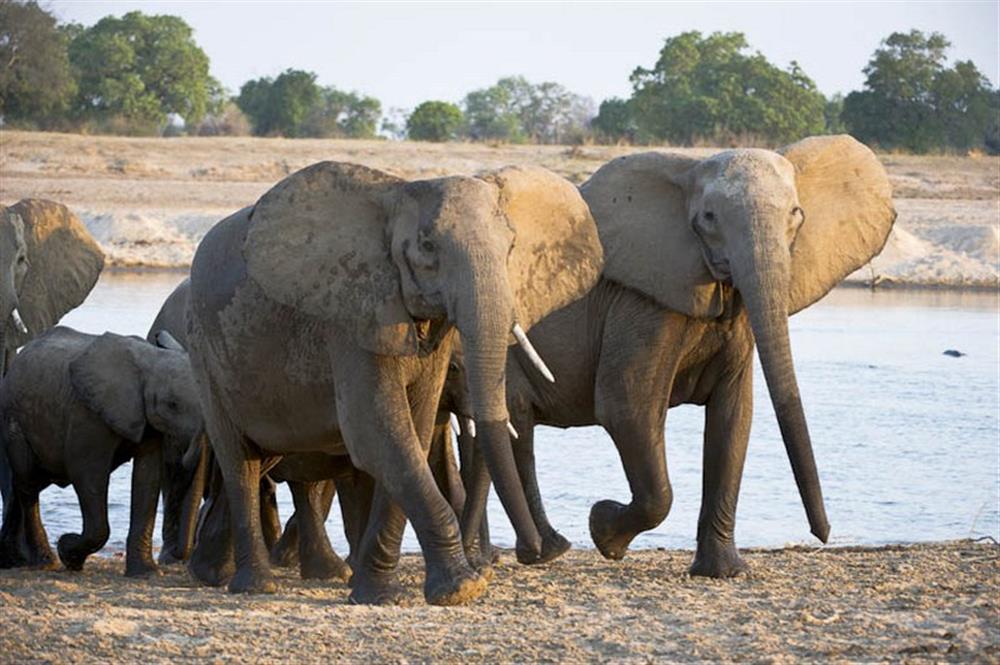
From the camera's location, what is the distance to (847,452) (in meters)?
13.3

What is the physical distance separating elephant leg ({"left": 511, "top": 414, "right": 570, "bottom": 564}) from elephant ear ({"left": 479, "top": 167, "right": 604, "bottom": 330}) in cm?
137

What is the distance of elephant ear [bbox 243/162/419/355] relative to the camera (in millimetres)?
Result: 6699

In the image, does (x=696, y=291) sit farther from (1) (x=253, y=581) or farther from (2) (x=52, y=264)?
(2) (x=52, y=264)

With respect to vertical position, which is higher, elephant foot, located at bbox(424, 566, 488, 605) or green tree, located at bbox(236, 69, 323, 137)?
green tree, located at bbox(236, 69, 323, 137)

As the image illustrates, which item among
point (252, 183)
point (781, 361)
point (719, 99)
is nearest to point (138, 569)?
point (781, 361)

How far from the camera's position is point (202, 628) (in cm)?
600

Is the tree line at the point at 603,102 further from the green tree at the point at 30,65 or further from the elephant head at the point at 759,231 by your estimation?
the elephant head at the point at 759,231

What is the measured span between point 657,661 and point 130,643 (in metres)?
1.47

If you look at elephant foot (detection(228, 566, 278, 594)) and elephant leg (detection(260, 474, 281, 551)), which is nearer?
elephant foot (detection(228, 566, 278, 594))

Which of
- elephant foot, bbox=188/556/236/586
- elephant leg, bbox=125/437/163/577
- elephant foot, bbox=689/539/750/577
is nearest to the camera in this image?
elephant foot, bbox=689/539/750/577

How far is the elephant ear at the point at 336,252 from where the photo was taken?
670 centimetres

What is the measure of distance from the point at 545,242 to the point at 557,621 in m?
1.48

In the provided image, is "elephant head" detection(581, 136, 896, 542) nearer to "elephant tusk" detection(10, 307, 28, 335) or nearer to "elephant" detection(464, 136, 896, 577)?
"elephant" detection(464, 136, 896, 577)

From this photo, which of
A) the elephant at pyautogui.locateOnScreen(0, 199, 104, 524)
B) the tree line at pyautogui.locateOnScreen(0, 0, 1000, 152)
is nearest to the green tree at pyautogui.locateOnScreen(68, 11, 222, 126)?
the tree line at pyautogui.locateOnScreen(0, 0, 1000, 152)
